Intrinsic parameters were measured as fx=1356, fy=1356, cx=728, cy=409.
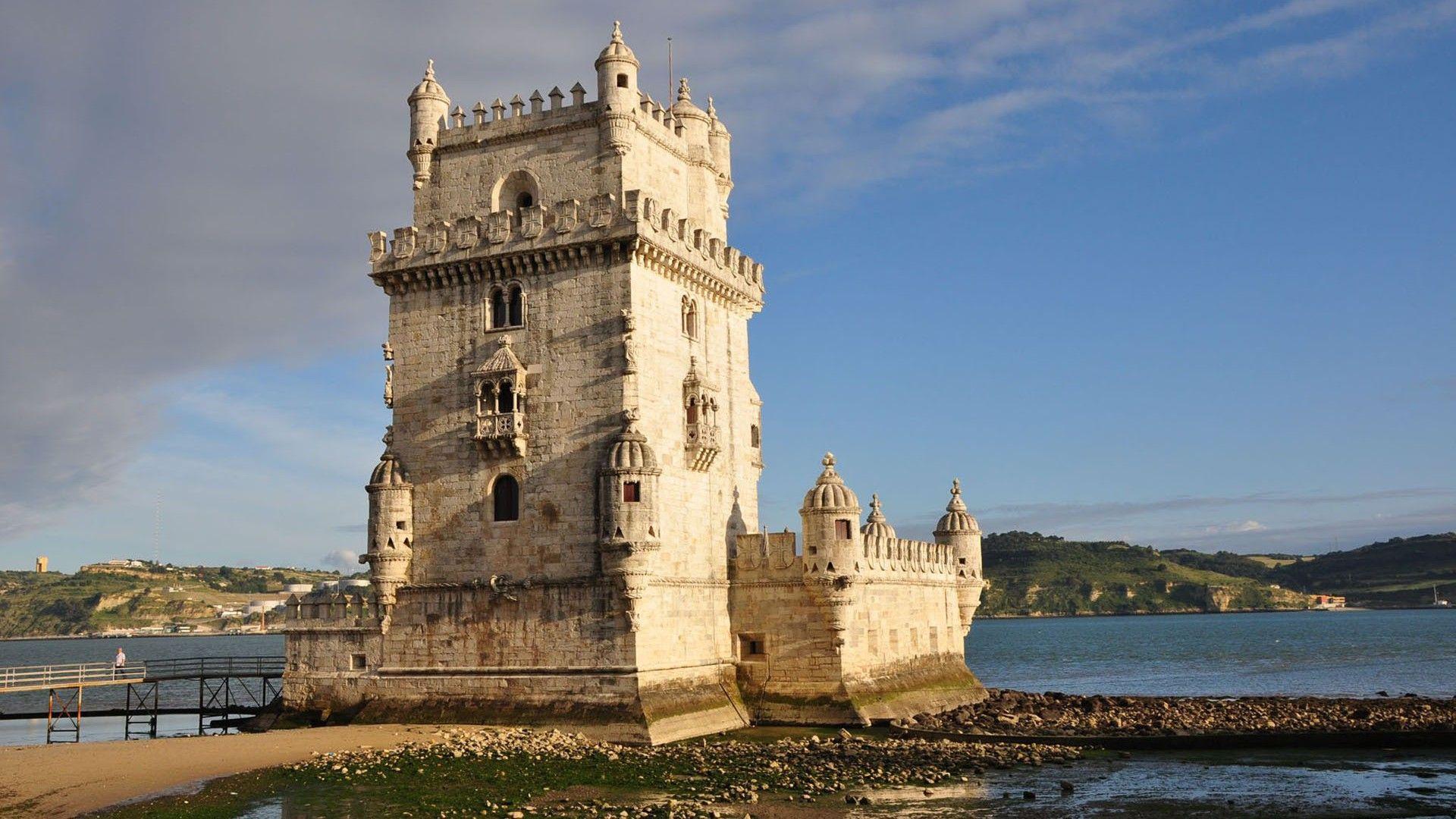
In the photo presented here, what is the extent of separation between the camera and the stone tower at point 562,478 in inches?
1485

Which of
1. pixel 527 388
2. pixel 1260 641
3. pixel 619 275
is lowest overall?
pixel 1260 641

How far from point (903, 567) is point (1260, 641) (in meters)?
106

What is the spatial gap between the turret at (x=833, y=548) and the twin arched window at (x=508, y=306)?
1045cm

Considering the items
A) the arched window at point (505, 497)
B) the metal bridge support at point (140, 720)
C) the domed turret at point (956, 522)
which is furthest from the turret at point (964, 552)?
the metal bridge support at point (140, 720)

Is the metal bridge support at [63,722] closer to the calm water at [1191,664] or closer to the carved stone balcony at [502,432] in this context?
the calm water at [1191,664]

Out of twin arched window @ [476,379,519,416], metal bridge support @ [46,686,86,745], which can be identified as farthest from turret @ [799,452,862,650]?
metal bridge support @ [46,686,86,745]

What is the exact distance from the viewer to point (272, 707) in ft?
137

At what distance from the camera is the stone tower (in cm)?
3772

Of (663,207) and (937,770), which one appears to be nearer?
(937,770)

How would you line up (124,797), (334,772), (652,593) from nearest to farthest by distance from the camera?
(124,797) → (334,772) → (652,593)

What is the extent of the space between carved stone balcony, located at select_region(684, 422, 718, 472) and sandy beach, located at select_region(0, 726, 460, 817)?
35.3 ft

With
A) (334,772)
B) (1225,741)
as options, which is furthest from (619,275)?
(1225,741)

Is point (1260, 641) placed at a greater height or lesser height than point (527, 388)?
lesser

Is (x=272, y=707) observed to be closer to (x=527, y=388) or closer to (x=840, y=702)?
(x=527, y=388)
